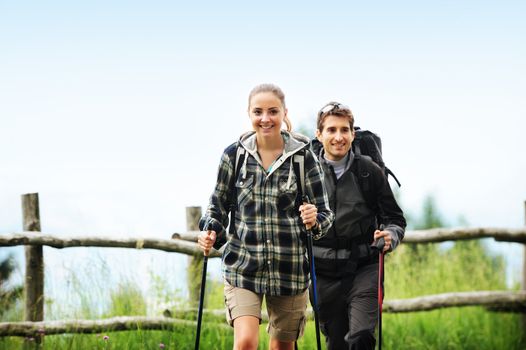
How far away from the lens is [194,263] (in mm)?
6551

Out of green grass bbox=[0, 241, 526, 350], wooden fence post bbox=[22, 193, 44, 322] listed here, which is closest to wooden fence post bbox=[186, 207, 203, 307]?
green grass bbox=[0, 241, 526, 350]

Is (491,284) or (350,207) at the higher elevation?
(350,207)

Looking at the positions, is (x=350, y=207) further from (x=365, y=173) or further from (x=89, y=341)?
(x=89, y=341)

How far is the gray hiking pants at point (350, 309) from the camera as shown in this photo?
164 inches

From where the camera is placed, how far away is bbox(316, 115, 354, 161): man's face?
4258mm

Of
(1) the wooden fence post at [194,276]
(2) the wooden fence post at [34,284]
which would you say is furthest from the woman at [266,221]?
(2) the wooden fence post at [34,284]

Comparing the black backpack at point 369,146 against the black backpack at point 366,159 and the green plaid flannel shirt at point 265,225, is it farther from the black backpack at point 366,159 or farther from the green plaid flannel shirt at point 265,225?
the green plaid flannel shirt at point 265,225

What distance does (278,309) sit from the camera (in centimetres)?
382

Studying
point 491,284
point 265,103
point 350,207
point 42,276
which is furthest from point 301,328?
point 491,284

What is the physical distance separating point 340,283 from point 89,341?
271cm

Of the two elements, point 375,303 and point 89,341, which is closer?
point 375,303

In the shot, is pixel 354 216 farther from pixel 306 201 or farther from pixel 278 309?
pixel 278 309

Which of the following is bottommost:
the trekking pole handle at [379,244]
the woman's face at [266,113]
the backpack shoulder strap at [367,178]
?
the trekking pole handle at [379,244]

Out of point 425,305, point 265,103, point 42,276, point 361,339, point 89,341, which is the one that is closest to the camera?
point 265,103
